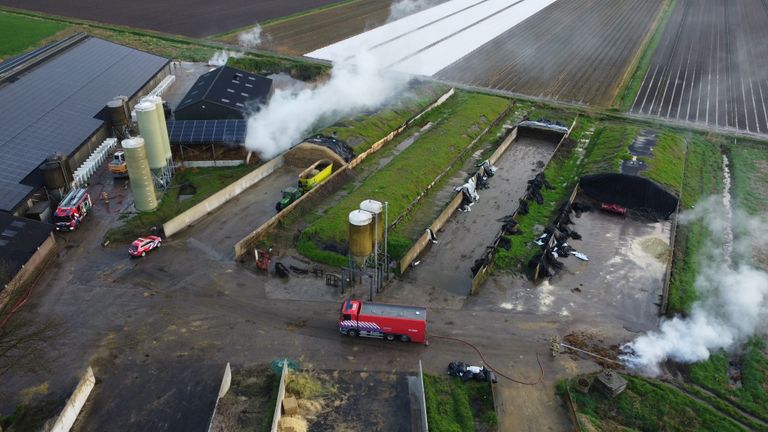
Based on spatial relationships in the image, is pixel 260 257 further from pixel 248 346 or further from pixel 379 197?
pixel 379 197

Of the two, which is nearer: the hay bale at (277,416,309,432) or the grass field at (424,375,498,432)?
the hay bale at (277,416,309,432)

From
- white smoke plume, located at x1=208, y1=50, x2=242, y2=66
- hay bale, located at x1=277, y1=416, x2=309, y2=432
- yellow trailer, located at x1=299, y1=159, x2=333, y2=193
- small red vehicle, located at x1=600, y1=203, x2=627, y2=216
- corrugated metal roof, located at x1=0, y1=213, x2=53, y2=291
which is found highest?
corrugated metal roof, located at x1=0, y1=213, x2=53, y2=291

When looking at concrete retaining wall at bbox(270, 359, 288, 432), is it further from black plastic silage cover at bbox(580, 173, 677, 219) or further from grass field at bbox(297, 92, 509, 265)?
black plastic silage cover at bbox(580, 173, 677, 219)

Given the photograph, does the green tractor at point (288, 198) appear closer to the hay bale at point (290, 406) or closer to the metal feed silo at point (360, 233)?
the metal feed silo at point (360, 233)

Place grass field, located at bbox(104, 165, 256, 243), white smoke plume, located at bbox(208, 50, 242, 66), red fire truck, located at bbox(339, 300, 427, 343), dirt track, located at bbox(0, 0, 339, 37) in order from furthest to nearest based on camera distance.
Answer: dirt track, located at bbox(0, 0, 339, 37)
white smoke plume, located at bbox(208, 50, 242, 66)
grass field, located at bbox(104, 165, 256, 243)
red fire truck, located at bbox(339, 300, 427, 343)

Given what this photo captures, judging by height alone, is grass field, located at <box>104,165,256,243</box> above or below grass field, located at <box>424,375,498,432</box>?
above

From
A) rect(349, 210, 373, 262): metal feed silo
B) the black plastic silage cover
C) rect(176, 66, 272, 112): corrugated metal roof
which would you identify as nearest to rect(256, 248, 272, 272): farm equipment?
rect(349, 210, 373, 262): metal feed silo

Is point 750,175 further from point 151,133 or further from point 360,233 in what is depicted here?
point 151,133
